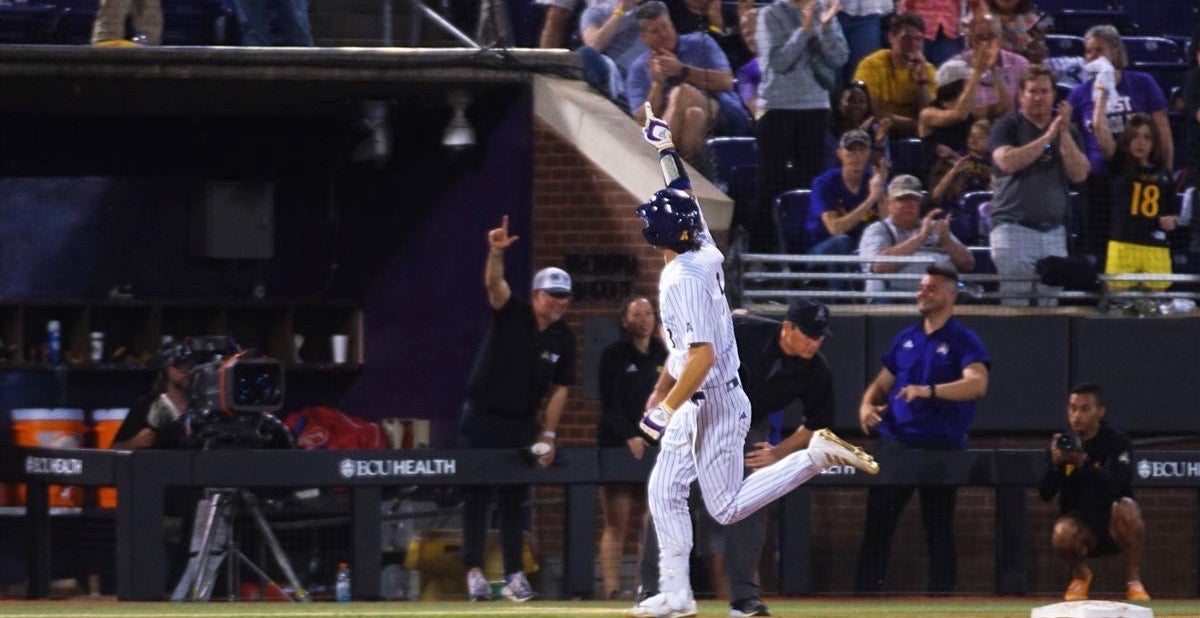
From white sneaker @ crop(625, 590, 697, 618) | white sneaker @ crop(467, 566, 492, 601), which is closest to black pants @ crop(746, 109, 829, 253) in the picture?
white sneaker @ crop(467, 566, 492, 601)

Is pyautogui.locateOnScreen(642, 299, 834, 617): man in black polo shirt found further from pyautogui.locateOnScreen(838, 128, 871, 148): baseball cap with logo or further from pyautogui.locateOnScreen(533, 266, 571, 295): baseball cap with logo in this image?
pyautogui.locateOnScreen(838, 128, 871, 148): baseball cap with logo

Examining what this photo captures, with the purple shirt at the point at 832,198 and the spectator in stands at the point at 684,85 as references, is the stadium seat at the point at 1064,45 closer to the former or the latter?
the spectator in stands at the point at 684,85

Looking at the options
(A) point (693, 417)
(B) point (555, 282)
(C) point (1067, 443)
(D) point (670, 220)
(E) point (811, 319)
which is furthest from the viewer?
(B) point (555, 282)

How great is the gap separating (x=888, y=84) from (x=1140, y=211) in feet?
6.12

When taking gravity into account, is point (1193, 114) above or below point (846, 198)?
above

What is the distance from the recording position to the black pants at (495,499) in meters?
10.4

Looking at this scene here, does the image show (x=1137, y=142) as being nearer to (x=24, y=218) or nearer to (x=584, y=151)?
(x=584, y=151)

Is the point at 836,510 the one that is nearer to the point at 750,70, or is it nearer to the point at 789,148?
the point at 789,148

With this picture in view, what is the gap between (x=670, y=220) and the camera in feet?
25.3

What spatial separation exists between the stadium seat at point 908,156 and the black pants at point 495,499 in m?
3.32

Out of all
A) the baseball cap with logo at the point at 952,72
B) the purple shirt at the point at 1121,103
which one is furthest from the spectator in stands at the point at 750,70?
the purple shirt at the point at 1121,103

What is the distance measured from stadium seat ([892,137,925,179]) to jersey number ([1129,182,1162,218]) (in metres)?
1.34

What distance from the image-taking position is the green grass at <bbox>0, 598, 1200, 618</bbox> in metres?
8.66

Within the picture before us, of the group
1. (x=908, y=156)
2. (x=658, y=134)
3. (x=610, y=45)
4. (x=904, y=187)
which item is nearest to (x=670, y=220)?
(x=658, y=134)
